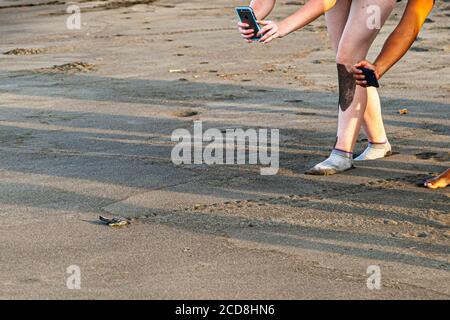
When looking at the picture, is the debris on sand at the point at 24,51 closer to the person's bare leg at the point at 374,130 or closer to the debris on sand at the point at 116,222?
the person's bare leg at the point at 374,130

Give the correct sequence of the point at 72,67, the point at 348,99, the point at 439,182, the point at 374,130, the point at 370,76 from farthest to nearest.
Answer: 1. the point at 72,67
2. the point at 374,130
3. the point at 348,99
4. the point at 439,182
5. the point at 370,76

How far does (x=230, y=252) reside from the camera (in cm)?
488

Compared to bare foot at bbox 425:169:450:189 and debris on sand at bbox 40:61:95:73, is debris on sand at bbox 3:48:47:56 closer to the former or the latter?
debris on sand at bbox 40:61:95:73

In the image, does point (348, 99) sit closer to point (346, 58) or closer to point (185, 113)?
point (346, 58)

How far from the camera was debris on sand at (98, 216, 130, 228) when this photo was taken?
17.4 feet

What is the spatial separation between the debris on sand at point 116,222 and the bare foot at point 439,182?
5.63 ft

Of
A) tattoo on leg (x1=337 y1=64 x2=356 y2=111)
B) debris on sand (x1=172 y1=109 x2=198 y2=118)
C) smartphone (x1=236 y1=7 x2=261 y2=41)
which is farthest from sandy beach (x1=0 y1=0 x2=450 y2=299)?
smartphone (x1=236 y1=7 x2=261 y2=41)

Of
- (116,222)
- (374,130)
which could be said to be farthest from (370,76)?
(374,130)

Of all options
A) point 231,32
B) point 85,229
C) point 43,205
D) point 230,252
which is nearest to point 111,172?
point 43,205

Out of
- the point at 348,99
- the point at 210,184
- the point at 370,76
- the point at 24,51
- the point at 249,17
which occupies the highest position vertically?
the point at 249,17

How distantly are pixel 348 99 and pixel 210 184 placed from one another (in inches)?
37.9

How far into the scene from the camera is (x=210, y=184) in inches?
243

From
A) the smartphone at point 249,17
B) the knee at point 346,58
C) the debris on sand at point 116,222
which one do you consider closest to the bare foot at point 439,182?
the knee at point 346,58
